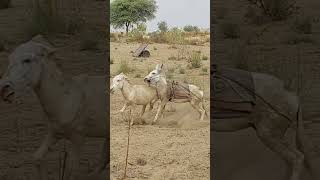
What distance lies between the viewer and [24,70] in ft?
8.61

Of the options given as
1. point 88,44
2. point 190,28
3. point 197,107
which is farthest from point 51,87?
point 190,28

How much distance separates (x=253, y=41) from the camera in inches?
209

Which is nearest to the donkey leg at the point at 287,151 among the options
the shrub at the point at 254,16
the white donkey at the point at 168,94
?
the shrub at the point at 254,16

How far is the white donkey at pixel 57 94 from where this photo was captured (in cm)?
262

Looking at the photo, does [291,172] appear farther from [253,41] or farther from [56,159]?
[253,41]

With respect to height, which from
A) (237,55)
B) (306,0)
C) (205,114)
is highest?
(306,0)

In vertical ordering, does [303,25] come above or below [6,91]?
above

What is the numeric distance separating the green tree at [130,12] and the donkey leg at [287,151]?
930 inches

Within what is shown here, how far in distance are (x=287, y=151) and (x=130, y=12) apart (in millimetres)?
25024

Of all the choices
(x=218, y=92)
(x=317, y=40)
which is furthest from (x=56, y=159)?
(x=317, y=40)

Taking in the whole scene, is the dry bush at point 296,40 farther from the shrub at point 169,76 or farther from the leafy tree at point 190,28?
the leafy tree at point 190,28

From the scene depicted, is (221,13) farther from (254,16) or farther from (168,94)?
(168,94)

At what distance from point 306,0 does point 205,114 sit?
3.55 m

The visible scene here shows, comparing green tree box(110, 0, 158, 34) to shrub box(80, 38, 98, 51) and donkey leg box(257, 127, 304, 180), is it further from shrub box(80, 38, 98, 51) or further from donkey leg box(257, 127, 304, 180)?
donkey leg box(257, 127, 304, 180)
